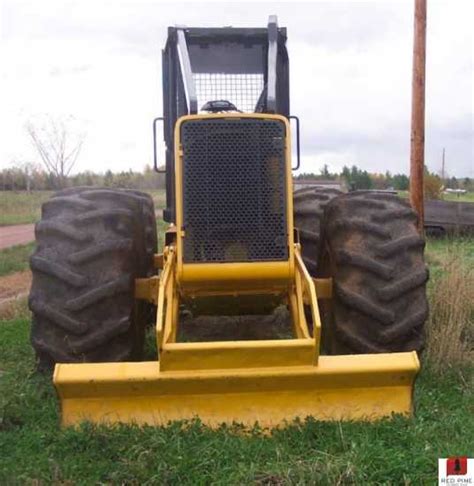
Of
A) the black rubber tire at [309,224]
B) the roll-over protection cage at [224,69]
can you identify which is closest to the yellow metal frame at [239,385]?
the roll-over protection cage at [224,69]

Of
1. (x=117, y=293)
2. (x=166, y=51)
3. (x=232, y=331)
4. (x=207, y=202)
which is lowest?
(x=232, y=331)

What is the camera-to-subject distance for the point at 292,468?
13.1 ft

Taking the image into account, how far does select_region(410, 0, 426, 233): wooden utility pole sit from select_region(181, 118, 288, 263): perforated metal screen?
5.24 metres

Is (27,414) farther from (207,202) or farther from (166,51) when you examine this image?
(166,51)

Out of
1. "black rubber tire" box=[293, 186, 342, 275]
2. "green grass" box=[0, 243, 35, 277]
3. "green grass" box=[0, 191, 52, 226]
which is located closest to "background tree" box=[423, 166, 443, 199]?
"green grass" box=[0, 191, 52, 226]

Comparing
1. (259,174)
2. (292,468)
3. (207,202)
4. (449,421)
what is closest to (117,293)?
(207,202)

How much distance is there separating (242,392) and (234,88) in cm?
264

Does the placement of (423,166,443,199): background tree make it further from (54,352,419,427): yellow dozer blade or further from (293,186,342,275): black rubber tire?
(54,352,419,427): yellow dozer blade

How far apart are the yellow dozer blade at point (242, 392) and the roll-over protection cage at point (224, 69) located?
5.95ft

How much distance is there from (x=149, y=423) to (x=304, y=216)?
3301 millimetres

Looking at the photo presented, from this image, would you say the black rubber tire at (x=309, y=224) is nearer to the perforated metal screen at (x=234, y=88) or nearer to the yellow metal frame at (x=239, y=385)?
the perforated metal screen at (x=234, y=88)

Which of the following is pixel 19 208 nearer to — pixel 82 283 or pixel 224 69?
pixel 224 69

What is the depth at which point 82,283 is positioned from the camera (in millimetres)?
5195

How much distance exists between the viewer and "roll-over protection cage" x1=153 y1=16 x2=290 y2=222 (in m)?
6.11
